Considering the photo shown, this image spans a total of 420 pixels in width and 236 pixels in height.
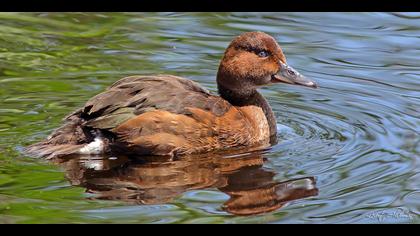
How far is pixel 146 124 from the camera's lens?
9.17 meters

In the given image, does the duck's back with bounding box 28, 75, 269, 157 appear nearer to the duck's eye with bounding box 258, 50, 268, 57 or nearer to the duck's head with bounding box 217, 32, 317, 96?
the duck's head with bounding box 217, 32, 317, 96

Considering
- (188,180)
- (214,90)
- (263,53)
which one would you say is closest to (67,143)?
(188,180)

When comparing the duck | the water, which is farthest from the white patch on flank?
the water

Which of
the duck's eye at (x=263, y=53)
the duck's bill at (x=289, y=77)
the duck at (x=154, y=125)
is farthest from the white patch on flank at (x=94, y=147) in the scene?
the duck's bill at (x=289, y=77)

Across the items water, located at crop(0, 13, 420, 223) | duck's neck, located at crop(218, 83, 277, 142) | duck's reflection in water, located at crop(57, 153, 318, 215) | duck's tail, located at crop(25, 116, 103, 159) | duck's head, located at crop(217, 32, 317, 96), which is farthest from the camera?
duck's neck, located at crop(218, 83, 277, 142)

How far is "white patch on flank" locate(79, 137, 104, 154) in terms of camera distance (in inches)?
361

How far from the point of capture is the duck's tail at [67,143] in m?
9.11

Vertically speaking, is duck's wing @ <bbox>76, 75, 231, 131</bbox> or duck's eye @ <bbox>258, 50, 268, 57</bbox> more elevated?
duck's eye @ <bbox>258, 50, 268, 57</bbox>

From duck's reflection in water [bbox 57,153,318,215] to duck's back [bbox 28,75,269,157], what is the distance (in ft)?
0.43

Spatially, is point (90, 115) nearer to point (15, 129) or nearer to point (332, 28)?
point (15, 129)

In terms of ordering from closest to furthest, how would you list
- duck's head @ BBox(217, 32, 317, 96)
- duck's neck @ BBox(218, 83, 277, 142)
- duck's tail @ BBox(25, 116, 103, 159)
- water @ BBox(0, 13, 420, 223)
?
water @ BBox(0, 13, 420, 223) → duck's tail @ BBox(25, 116, 103, 159) → duck's head @ BBox(217, 32, 317, 96) → duck's neck @ BBox(218, 83, 277, 142)

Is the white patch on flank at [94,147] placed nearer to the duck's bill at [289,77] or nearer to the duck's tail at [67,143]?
the duck's tail at [67,143]

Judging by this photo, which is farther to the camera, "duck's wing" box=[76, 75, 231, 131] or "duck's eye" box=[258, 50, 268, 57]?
"duck's eye" box=[258, 50, 268, 57]

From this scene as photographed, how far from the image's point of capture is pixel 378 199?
26.4 ft
